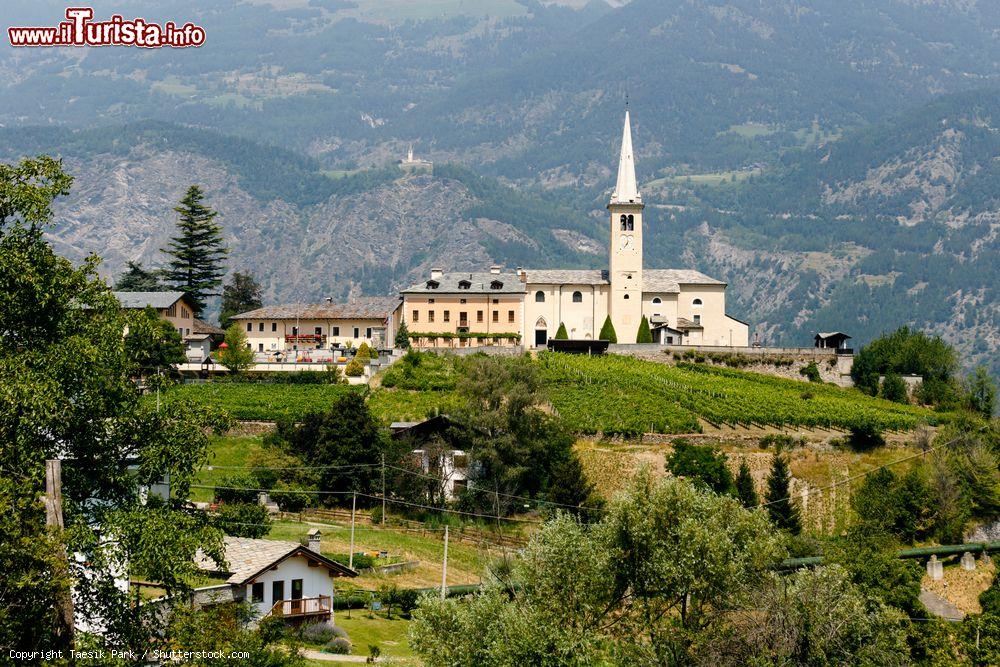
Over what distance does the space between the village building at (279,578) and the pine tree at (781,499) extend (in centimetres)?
2555

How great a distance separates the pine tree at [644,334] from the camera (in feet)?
282

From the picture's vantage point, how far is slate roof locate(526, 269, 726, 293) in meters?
89.4

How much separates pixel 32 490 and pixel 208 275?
285 feet

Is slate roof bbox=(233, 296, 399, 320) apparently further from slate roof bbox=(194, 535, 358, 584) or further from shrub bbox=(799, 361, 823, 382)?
slate roof bbox=(194, 535, 358, 584)

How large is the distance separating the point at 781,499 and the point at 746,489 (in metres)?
2.51

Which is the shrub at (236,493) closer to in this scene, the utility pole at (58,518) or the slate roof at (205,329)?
the utility pole at (58,518)

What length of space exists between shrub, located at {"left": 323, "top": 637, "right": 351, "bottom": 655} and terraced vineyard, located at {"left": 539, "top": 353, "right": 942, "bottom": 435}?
32487mm

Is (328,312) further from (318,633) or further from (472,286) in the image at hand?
(318,633)

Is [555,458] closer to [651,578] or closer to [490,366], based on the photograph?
[490,366]

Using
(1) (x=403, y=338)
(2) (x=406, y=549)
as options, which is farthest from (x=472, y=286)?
(2) (x=406, y=549)

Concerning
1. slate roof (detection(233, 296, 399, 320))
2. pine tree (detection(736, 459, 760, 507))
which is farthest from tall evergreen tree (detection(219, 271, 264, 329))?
pine tree (detection(736, 459, 760, 507))

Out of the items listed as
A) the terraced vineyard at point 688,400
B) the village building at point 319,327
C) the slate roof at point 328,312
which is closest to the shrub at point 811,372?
the terraced vineyard at point 688,400

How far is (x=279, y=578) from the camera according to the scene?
3591 cm

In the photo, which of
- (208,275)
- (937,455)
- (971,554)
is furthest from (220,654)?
(208,275)
